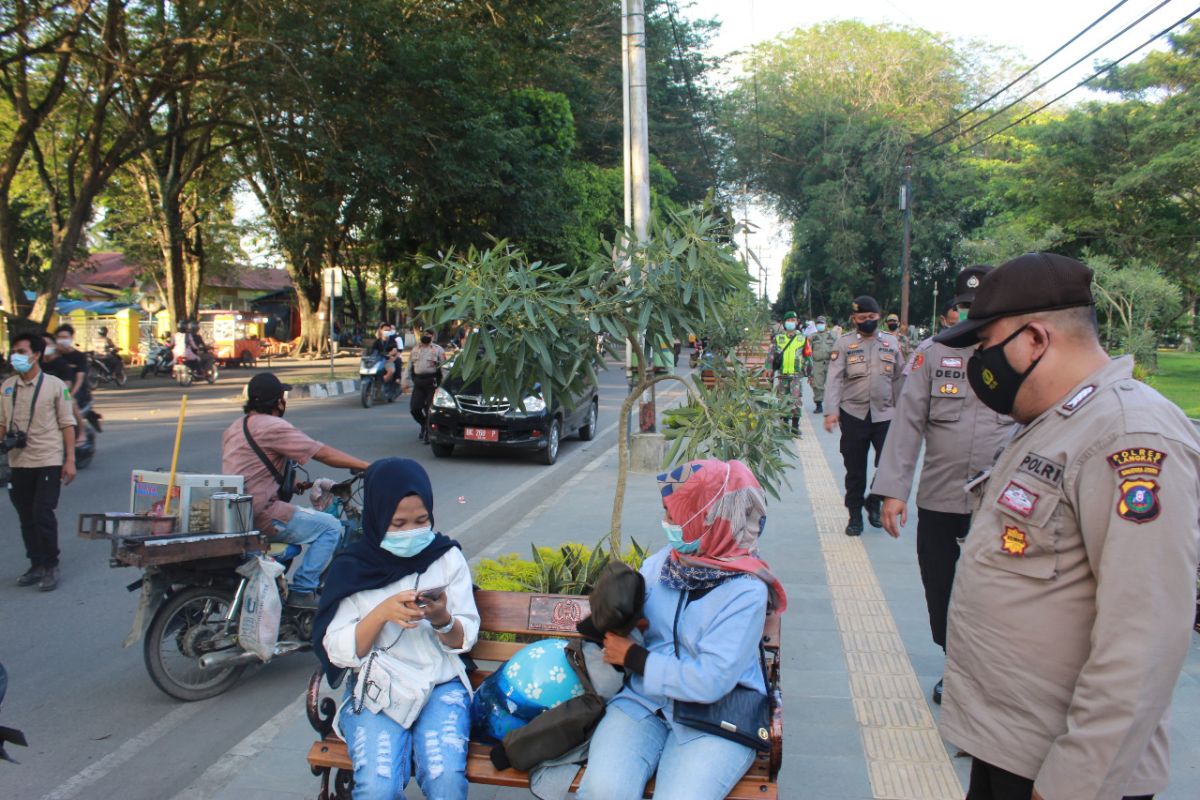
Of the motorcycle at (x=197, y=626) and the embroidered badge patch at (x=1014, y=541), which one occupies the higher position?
the embroidered badge patch at (x=1014, y=541)

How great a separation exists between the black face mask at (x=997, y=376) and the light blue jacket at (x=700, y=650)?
973 millimetres

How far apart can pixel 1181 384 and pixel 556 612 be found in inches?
1136

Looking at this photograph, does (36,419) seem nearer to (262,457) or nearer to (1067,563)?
(262,457)

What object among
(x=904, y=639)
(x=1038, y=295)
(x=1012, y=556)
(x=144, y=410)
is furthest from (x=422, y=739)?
(x=144, y=410)

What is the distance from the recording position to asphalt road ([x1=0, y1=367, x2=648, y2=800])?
3963 millimetres

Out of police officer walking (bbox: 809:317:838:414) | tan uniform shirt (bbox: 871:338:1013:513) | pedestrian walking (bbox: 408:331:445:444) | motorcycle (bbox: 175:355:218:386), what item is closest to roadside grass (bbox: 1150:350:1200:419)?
police officer walking (bbox: 809:317:838:414)

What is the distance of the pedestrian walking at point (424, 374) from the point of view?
13742 millimetres

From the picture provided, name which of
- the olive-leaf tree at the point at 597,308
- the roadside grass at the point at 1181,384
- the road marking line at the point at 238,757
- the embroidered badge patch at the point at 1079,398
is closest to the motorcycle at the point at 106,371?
the road marking line at the point at 238,757

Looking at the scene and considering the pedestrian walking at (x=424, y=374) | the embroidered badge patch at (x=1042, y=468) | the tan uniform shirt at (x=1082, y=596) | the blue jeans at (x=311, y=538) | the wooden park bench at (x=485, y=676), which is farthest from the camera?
the pedestrian walking at (x=424, y=374)

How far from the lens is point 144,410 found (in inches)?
723

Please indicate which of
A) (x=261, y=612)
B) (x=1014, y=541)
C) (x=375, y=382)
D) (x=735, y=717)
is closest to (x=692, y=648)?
(x=735, y=717)

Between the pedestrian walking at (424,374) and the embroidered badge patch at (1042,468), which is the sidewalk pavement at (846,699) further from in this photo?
the pedestrian walking at (424,374)

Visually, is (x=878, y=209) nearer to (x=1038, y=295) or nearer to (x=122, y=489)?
(x=122, y=489)

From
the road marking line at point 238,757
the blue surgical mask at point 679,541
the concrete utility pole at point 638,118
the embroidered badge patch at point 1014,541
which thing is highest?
the concrete utility pole at point 638,118
